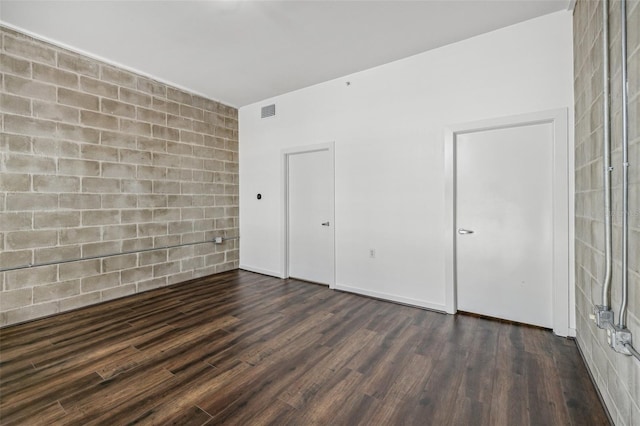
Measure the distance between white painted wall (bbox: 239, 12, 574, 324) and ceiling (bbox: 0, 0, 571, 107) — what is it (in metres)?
0.21

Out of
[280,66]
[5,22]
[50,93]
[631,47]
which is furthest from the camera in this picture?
[280,66]

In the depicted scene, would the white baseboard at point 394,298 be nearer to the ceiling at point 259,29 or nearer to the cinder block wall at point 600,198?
the cinder block wall at point 600,198

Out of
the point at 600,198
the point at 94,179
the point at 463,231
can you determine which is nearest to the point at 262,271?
the point at 94,179

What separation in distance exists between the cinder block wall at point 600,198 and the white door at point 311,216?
2684 millimetres

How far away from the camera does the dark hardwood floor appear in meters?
1.70

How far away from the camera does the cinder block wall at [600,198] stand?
1.35m

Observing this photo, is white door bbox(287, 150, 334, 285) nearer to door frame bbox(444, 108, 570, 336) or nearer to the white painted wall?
the white painted wall

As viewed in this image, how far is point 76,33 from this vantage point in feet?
9.83

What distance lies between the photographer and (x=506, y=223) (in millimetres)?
2949

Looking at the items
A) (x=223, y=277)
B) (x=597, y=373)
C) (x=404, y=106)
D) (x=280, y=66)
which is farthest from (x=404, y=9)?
(x=223, y=277)

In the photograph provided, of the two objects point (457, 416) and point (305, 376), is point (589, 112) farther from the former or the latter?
point (305, 376)

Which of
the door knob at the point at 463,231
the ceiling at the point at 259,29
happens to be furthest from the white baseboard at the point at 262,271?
the ceiling at the point at 259,29

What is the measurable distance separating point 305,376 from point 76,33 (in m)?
4.05

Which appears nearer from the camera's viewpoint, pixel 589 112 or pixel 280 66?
pixel 589 112
